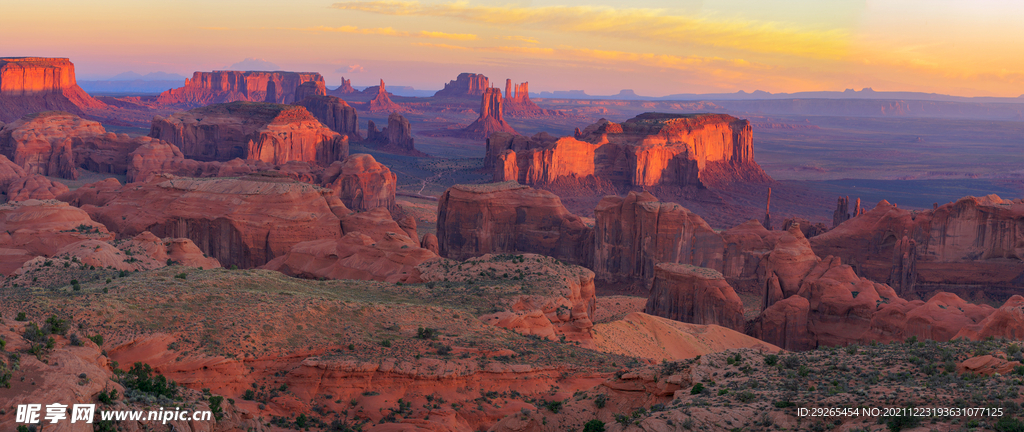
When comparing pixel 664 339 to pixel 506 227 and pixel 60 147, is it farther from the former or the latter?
pixel 60 147

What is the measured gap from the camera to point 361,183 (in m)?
89.4

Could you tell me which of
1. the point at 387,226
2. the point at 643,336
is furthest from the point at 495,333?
the point at 387,226

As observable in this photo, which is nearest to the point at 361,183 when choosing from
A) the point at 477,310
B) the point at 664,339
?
the point at 664,339

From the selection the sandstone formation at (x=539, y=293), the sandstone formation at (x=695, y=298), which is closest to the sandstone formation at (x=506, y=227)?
the sandstone formation at (x=695, y=298)

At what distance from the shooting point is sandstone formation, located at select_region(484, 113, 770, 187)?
379 ft

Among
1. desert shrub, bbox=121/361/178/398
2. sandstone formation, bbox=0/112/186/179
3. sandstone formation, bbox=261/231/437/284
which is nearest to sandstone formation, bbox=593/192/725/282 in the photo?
sandstone formation, bbox=261/231/437/284

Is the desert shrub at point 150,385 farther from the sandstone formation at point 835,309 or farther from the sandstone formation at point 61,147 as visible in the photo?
the sandstone formation at point 61,147

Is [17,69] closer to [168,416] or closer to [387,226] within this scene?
[387,226]

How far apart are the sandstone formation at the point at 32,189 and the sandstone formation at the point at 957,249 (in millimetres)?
77535

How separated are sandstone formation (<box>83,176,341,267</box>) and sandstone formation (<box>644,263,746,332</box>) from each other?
84.6 ft

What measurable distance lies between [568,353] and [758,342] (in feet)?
55.7

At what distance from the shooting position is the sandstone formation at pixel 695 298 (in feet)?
162

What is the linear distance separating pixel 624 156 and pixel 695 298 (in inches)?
2896

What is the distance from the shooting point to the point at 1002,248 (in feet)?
196
